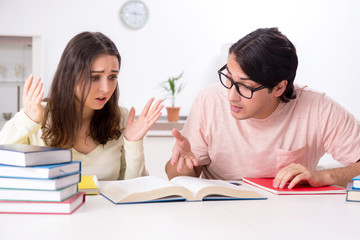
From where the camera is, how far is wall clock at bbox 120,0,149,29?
183 inches

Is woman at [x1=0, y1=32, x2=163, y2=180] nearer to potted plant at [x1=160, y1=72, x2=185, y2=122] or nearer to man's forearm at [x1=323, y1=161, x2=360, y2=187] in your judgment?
man's forearm at [x1=323, y1=161, x2=360, y2=187]

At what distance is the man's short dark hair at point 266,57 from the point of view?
6.00 feet

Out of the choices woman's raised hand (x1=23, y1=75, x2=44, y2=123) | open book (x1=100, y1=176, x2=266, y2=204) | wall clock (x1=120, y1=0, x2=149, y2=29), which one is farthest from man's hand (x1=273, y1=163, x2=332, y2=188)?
wall clock (x1=120, y1=0, x2=149, y2=29)

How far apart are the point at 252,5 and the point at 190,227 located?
4.14 meters

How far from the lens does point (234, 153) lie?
1993mm

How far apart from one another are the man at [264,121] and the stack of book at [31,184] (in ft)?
2.85

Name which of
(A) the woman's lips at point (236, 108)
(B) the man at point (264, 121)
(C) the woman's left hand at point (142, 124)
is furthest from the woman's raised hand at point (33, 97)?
(A) the woman's lips at point (236, 108)

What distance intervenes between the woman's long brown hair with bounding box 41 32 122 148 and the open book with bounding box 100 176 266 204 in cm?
51

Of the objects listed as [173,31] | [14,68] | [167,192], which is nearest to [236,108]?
[167,192]

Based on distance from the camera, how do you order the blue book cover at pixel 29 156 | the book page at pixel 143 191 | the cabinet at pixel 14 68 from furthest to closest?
1. the cabinet at pixel 14 68
2. the book page at pixel 143 191
3. the blue book cover at pixel 29 156

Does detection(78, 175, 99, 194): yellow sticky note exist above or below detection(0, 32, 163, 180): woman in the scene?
below

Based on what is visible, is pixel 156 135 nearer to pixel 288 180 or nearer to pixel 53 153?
pixel 288 180

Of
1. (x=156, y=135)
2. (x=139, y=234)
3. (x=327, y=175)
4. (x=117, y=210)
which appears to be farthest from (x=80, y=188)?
(x=156, y=135)

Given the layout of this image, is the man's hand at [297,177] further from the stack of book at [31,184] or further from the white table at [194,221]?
the stack of book at [31,184]
